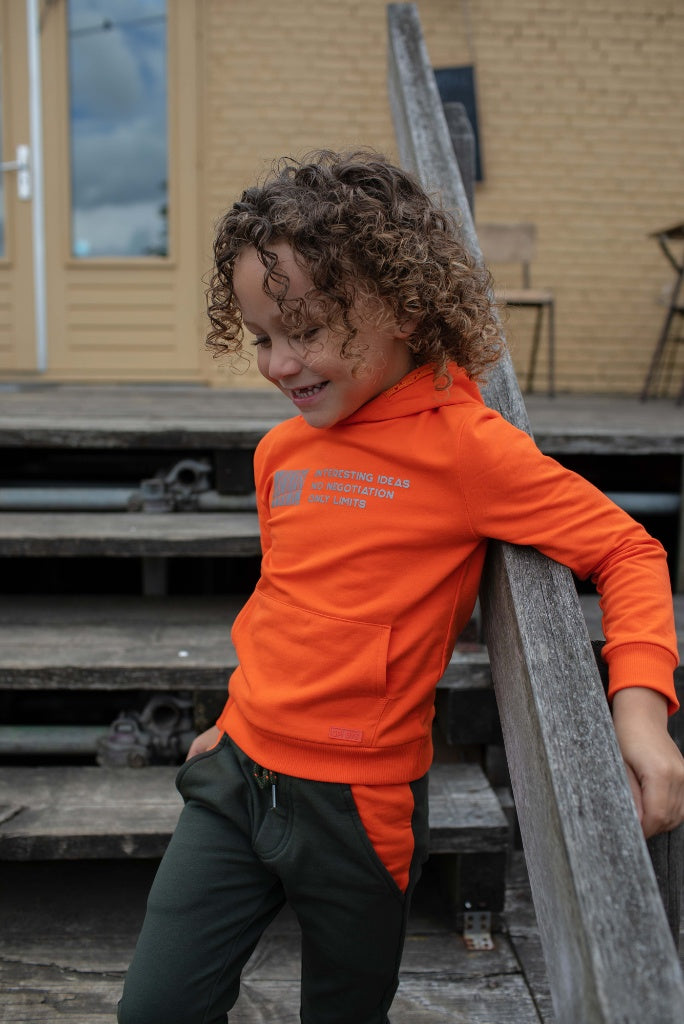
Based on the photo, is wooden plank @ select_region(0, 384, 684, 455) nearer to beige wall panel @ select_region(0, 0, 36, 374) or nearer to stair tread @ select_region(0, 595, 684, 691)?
stair tread @ select_region(0, 595, 684, 691)

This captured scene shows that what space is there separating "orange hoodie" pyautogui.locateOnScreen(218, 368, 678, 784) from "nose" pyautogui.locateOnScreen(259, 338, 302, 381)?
150mm

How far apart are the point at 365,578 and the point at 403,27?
7.62 ft

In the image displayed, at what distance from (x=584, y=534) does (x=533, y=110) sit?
5.61m

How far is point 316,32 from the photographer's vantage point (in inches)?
231

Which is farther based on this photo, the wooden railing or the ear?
the ear

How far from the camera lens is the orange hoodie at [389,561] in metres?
1.23

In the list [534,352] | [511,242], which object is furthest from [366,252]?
[534,352]

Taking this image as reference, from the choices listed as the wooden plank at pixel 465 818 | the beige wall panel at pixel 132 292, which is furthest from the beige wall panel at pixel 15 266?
the wooden plank at pixel 465 818

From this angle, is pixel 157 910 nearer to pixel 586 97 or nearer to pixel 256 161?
pixel 256 161

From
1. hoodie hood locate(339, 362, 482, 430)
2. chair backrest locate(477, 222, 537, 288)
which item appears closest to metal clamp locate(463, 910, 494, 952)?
hoodie hood locate(339, 362, 482, 430)

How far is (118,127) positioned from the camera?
19.6 ft

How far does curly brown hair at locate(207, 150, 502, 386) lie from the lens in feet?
4.05

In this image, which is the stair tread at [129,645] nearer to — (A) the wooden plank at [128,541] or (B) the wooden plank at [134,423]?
(A) the wooden plank at [128,541]

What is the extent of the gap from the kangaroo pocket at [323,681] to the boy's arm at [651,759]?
33 cm
